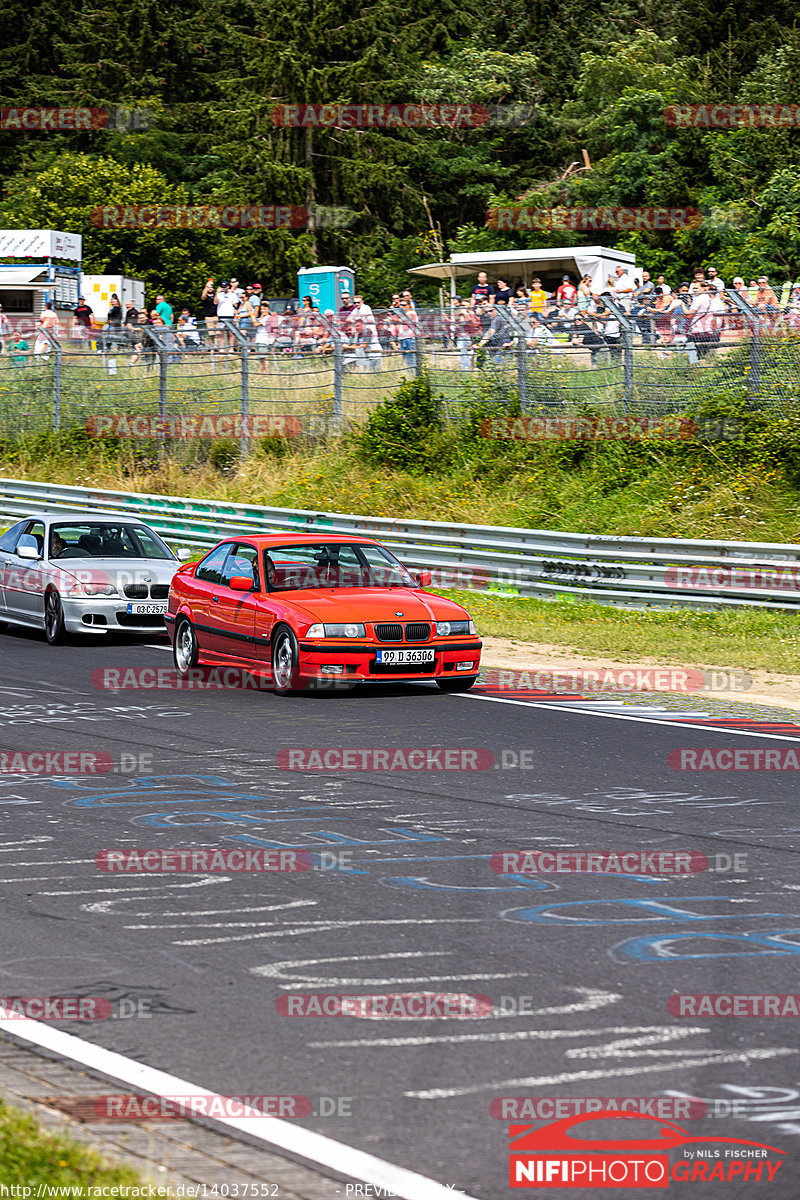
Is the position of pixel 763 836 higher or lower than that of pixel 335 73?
lower

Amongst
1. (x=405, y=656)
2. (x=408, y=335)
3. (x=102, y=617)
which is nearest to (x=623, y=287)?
(x=408, y=335)

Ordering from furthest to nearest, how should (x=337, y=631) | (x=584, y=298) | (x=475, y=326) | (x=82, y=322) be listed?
1. (x=82, y=322)
2. (x=584, y=298)
3. (x=475, y=326)
4. (x=337, y=631)

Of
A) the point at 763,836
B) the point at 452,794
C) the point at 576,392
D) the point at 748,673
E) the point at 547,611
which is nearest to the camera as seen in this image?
the point at 763,836

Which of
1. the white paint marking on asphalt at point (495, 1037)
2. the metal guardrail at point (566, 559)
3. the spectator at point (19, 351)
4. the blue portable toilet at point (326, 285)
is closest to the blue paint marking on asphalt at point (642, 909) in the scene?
the white paint marking on asphalt at point (495, 1037)

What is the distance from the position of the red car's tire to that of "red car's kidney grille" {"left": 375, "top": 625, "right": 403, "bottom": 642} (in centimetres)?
69

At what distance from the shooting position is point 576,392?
76.7 ft

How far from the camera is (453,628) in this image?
13.4 metres

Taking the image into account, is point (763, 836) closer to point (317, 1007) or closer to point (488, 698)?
point (317, 1007)

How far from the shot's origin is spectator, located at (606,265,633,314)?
2634 centimetres

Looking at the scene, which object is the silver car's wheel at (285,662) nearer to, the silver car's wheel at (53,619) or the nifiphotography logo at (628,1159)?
the silver car's wheel at (53,619)

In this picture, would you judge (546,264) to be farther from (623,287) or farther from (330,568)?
(330,568)

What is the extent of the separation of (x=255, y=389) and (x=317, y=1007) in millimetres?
22705

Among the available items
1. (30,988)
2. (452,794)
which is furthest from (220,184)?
(30,988)

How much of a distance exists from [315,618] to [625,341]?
10.7 metres
